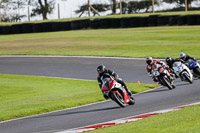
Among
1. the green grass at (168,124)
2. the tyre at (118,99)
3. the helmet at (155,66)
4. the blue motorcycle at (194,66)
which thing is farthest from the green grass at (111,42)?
the green grass at (168,124)

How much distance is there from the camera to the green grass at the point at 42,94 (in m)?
15.1

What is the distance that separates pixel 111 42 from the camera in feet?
128

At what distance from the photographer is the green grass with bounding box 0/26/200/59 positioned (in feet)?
106

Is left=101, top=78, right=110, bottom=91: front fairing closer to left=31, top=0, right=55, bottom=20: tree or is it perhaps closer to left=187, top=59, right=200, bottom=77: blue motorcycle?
left=187, top=59, right=200, bottom=77: blue motorcycle

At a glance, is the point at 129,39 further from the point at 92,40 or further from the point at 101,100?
the point at 101,100

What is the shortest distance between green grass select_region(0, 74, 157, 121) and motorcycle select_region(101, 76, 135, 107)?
6.94 ft

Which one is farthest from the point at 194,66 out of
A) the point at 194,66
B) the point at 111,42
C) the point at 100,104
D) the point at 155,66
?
the point at 111,42

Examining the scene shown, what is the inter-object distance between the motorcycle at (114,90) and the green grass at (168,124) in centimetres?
272

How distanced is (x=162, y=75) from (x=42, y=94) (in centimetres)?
486

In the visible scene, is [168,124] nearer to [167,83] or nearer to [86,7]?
[167,83]

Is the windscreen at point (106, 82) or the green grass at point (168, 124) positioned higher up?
the windscreen at point (106, 82)

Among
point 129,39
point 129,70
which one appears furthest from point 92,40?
point 129,70

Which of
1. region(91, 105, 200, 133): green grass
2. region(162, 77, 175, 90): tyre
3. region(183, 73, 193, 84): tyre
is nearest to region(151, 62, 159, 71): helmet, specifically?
region(162, 77, 175, 90): tyre

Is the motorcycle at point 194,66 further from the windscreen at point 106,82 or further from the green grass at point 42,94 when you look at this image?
the windscreen at point 106,82
